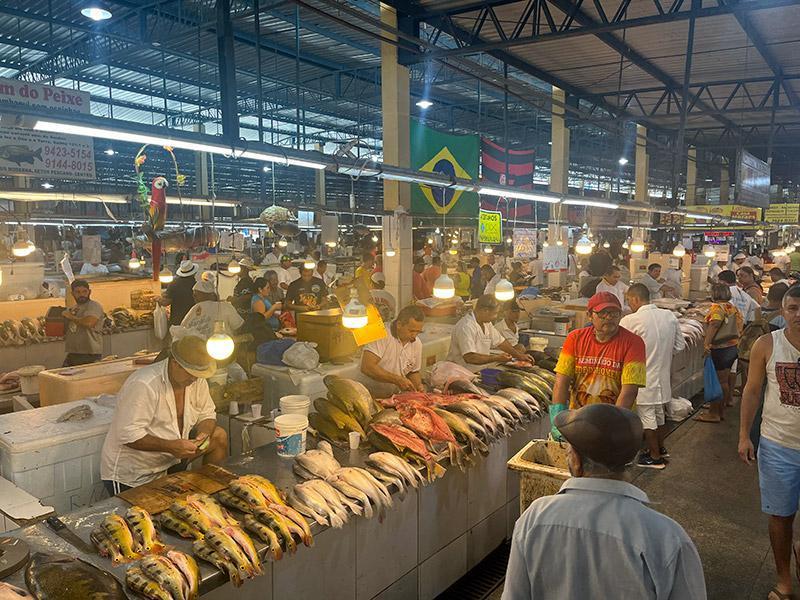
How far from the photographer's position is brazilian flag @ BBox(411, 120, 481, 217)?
1094 centimetres

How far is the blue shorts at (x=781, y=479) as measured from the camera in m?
3.88

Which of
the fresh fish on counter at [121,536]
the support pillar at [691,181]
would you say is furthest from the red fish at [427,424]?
the support pillar at [691,181]

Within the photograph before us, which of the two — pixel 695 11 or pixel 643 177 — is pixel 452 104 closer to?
pixel 643 177

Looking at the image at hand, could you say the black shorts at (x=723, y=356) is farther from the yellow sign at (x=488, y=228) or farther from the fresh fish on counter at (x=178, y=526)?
the fresh fish on counter at (x=178, y=526)

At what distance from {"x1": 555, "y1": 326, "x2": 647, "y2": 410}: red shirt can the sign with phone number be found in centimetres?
680

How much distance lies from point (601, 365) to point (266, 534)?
115 inches

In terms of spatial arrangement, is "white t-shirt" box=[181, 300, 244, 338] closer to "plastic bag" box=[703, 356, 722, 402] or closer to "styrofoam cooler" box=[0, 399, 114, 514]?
"styrofoam cooler" box=[0, 399, 114, 514]

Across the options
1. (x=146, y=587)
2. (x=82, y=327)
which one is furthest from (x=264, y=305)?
(x=146, y=587)

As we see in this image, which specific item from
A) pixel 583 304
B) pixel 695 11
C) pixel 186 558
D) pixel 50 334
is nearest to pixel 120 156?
pixel 50 334

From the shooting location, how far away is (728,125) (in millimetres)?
18969

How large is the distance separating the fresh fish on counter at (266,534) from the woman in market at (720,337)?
7083 mm

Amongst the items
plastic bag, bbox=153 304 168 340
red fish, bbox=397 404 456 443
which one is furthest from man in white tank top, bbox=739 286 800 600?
plastic bag, bbox=153 304 168 340

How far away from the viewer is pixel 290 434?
4066mm

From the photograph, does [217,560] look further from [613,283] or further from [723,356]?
[613,283]
